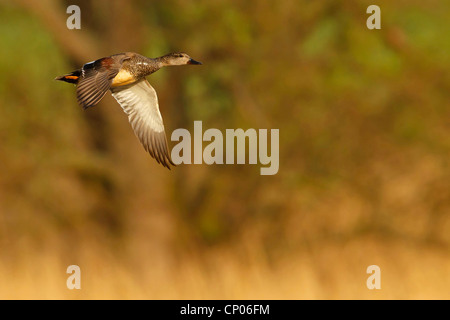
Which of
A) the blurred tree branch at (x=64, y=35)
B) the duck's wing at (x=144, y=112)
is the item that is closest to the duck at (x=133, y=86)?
the duck's wing at (x=144, y=112)

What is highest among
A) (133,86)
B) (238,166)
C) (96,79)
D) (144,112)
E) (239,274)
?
(238,166)

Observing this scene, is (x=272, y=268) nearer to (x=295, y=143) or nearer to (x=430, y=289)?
(x=295, y=143)

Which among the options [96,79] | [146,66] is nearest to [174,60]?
[146,66]

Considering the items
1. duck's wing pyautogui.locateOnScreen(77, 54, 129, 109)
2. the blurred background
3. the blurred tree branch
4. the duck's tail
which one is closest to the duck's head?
duck's wing pyautogui.locateOnScreen(77, 54, 129, 109)

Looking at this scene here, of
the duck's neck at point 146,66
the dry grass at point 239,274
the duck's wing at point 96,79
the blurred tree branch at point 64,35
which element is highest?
the blurred tree branch at point 64,35

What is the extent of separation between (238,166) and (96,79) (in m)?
6.59

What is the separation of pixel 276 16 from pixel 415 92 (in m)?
1.81

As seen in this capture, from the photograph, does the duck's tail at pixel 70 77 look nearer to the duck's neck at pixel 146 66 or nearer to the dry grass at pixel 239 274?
the duck's neck at pixel 146 66

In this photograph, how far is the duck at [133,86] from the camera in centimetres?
232

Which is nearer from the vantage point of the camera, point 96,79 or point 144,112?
point 96,79

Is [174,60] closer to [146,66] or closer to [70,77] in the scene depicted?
[146,66]

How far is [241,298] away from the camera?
6.61 metres

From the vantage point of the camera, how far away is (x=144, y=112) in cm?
323

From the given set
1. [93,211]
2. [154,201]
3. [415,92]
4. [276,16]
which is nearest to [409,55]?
[415,92]
